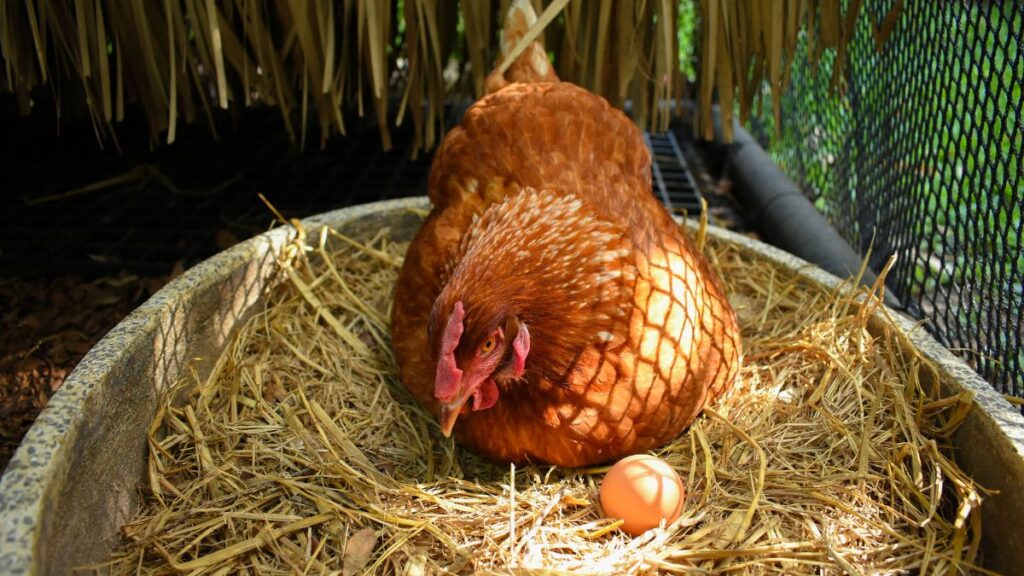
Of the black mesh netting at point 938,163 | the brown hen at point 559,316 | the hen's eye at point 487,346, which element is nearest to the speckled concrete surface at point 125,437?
the black mesh netting at point 938,163

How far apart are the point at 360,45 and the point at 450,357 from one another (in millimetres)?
1462

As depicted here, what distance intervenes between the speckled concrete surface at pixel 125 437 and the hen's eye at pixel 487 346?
84cm

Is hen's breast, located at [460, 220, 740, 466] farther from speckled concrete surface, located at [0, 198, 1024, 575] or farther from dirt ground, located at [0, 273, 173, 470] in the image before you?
dirt ground, located at [0, 273, 173, 470]

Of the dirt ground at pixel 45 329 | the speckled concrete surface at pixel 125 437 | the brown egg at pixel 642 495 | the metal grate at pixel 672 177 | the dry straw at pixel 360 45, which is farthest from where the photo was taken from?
the metal grate at pixel 672 177

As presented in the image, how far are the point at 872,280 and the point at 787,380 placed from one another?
756 millimetres

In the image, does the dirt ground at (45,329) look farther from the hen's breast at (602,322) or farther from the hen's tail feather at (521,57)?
Answer: the hen's tail feather at (521,57)

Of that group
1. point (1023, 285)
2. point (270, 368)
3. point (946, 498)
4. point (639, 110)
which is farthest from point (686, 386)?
point (639, 110)

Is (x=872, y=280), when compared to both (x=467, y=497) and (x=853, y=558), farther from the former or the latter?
(x=467, y=497)

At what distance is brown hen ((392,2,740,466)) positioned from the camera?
1577 millimetres

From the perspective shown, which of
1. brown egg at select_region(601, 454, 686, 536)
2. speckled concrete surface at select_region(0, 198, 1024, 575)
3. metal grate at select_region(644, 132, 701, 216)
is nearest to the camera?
speckled concrete surface at select_region(0, 198, 1024, 575)

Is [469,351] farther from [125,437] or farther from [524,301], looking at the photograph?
[125,437]

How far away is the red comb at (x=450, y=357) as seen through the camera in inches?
57.6

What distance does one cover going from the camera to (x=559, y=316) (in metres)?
1.65

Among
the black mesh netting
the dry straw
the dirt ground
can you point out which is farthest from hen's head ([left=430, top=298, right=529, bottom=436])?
the dirt ground
